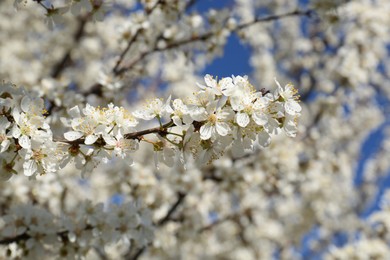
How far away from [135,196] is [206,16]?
6.67ft

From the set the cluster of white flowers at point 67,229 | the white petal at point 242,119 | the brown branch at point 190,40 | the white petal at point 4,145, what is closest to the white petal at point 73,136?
the white petal at point 4,145

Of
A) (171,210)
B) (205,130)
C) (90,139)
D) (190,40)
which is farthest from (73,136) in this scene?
(171,210)

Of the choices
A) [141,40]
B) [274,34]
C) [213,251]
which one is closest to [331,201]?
[213,251]

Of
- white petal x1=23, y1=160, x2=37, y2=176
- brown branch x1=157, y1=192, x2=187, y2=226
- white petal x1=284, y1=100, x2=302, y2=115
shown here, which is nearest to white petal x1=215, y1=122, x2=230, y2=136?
white petal x1=284, y1=100, x2=302, y2=115

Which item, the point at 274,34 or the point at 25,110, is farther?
the point at 274,34

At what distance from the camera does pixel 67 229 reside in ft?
9.54

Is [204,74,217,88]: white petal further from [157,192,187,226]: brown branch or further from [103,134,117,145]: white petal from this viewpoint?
[157,192,187,226]: brown branch

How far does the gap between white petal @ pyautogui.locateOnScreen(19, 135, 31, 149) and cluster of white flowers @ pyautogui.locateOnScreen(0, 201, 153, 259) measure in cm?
108

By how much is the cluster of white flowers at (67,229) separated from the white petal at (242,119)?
1.46 meters

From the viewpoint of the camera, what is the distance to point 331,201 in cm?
845

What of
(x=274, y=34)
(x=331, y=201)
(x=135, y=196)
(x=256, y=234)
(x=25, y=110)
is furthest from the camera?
(x=274, y=34)

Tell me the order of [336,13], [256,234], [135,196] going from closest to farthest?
[336,13]
[135,196]
[256,234]

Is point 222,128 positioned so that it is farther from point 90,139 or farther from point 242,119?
point 90,139

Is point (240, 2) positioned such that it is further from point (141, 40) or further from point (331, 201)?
point (141, 40)
